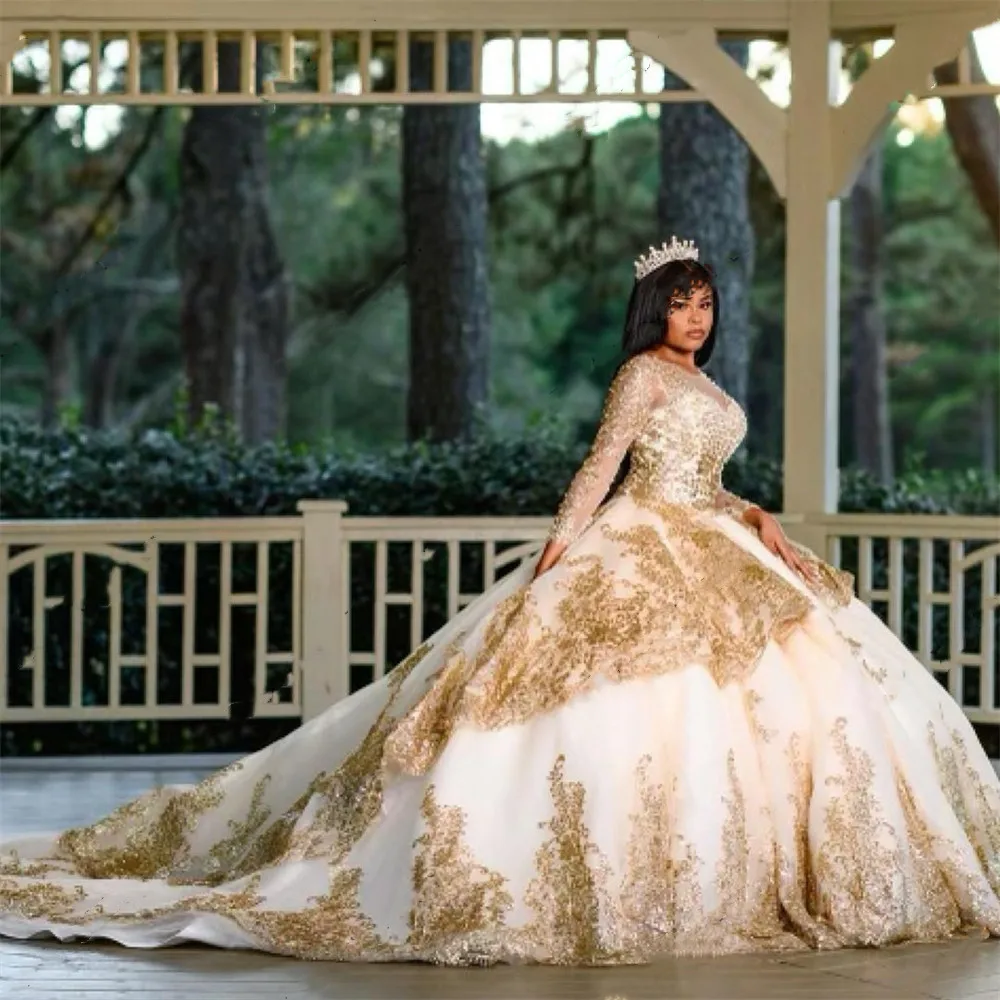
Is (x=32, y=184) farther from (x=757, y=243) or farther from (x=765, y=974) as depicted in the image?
(x=765, y=974)

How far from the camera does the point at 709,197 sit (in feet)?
40.3

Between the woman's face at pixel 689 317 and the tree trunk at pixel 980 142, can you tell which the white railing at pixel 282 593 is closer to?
the woman's face at pixel 689 317

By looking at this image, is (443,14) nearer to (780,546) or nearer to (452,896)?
(780,546)

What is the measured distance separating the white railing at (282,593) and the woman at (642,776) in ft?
8.98

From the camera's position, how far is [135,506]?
9656 mm

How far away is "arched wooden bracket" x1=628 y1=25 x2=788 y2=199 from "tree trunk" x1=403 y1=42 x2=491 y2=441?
4.56 meters

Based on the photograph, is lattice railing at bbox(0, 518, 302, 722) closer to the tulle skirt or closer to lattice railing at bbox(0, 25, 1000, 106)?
lattice railing at bbox(0, 25, 1000, 106)

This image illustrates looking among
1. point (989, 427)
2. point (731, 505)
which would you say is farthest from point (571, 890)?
point (989, 427)

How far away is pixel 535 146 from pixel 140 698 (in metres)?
14.1

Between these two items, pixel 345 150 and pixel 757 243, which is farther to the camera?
pixel 345 150

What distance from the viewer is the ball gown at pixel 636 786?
4832 millimetres

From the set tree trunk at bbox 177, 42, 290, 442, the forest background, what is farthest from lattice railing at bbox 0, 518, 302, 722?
the forest background

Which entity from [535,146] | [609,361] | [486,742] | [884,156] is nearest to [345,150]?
[535,146]

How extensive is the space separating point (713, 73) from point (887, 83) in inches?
23.0
